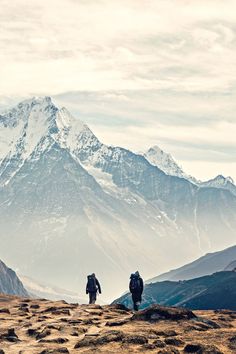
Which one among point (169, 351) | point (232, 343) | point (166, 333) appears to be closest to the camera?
point (169, 351)

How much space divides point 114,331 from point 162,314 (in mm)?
8622

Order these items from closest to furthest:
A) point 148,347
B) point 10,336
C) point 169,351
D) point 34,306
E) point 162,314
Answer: point 169,351 < point 148,347 < point 10,336 < point 162,314 < point 34,306

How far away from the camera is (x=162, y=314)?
53969mm

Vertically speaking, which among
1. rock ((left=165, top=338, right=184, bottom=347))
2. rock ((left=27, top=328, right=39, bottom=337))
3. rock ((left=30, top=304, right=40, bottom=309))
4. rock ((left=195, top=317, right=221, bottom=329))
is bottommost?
rock ((left=165, top=338, right=184, bottom=347))

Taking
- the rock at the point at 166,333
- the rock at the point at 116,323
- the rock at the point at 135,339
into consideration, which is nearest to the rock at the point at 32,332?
the rock at the point at 116,323

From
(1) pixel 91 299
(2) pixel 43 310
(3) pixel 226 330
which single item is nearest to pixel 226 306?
(1) pixel 91 299

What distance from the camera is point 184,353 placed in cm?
4019

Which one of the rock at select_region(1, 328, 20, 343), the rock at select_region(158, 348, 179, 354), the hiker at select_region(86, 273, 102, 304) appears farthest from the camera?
the hiker at select_region(86, 273, 102, 304)

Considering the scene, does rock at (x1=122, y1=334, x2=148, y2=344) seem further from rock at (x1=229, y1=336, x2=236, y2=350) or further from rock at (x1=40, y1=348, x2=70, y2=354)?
rock at (x1=229, y1=336, x2=236, y2=350)

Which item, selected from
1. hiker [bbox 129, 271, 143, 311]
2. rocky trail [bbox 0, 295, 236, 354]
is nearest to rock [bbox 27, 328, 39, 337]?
rocky trail [bbox 0, 295, 236, 354]

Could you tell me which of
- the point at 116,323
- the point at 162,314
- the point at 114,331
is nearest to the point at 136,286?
the point at 162,314

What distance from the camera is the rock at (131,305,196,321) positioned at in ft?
176

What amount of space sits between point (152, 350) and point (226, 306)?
16162 cm

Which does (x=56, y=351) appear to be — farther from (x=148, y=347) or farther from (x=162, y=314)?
(x=162, y=314)
